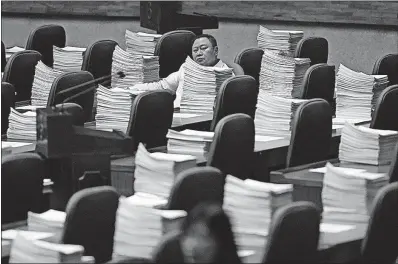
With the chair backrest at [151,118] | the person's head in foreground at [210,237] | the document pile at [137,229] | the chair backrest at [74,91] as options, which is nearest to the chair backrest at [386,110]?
the chair backrest at [151,118]

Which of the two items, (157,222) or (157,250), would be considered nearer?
(157,250)

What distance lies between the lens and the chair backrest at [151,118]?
621cm

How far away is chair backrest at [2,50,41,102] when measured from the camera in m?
7.81

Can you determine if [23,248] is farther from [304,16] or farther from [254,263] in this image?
[304,16]

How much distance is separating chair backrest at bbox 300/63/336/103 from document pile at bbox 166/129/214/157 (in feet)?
4.00

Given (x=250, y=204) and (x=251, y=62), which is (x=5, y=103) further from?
(x=250, y=204)

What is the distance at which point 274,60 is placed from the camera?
7656 mm

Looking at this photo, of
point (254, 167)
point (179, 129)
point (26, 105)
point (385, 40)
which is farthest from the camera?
point (385, 40)

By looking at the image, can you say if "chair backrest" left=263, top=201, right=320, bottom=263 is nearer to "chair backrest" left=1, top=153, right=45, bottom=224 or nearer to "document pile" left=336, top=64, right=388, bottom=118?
"chair backrest" left=1, top=153, right=45, bottom=224

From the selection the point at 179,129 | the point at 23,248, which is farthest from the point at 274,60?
the point at 23,248

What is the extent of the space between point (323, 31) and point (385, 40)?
0.56 meters

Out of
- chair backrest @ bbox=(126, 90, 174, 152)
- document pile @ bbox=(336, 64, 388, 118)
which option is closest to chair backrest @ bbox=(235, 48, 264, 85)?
document pile @ bbox=(336, 64, 388, 118)

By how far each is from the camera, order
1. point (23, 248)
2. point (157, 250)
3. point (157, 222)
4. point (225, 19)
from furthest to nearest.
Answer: point (225, 19), point (157, 222), point (23, 248), point (157, 250)

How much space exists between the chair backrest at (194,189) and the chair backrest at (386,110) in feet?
5.89
